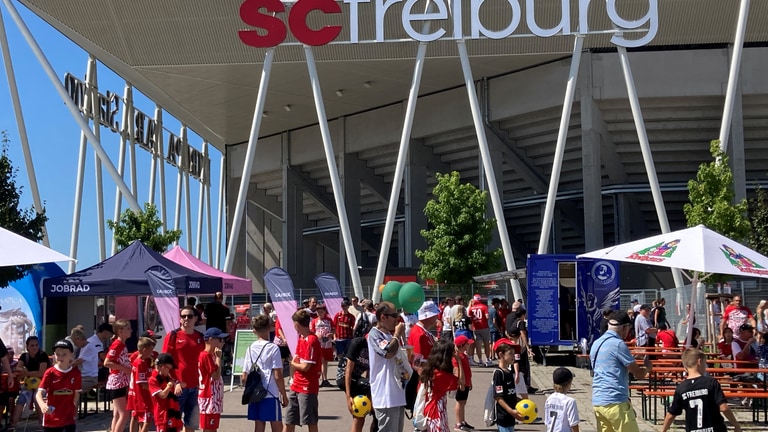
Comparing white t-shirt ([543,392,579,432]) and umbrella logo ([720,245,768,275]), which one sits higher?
umbrella logo ([720,245,768,275])

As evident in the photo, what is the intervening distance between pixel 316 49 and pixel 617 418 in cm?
2883

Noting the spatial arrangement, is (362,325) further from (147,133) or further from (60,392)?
(147,133)

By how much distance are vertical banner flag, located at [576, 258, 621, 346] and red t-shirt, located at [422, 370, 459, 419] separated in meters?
12.9

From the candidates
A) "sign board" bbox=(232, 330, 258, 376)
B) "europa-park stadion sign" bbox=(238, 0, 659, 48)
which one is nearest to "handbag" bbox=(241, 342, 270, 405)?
"sign board" bbox=(232, 330, 258, 376)

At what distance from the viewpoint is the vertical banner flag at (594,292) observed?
22.0m

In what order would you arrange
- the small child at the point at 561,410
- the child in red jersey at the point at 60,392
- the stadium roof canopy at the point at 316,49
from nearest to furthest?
the small child at the point at 561,410 < the child in red jersey at the point at 60,392 < the stadium roof canopy at the point at 316,49

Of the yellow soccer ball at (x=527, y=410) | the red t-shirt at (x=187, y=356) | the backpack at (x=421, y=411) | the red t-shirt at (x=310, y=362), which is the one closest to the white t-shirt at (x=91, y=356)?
the red t-shirt at (x=187, y=356)

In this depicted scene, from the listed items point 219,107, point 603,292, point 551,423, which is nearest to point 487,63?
point 219,107

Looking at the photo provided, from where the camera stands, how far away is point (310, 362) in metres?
10.6

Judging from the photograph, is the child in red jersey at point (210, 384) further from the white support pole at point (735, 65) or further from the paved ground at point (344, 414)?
the white support pole at point (735, 65)

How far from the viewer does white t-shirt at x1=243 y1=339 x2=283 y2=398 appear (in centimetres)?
1001

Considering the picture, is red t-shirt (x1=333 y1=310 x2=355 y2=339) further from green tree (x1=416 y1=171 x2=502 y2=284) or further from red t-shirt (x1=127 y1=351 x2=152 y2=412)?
green tree (x1=416 y1=171 x2=502 y2=284)

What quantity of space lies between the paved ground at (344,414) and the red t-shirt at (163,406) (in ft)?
11.6

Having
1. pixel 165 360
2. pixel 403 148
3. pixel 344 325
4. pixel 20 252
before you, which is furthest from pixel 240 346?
pixel 403 148
